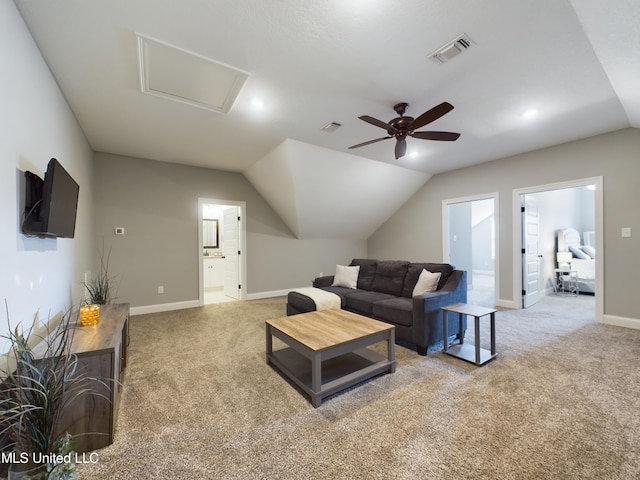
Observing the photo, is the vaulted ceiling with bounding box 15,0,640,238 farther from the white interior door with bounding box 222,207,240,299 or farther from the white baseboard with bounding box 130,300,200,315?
the white baseboard with bounding box 130,300,200,315

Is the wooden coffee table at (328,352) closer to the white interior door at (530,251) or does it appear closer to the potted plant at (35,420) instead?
the potted plant at (35,420)

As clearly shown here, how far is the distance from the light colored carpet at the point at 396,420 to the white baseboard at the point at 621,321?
855mm

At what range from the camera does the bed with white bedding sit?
5.57 m

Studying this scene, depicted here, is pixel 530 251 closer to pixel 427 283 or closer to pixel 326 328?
pixel 427 283

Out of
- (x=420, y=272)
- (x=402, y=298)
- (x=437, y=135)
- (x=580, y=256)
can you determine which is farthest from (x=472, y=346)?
(x=580, y=256)

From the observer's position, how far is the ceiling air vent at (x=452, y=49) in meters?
1.97

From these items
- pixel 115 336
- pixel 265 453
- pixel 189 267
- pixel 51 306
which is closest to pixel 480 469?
pixel 265 453

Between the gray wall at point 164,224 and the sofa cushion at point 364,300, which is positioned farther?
the gray wall at point 164,224

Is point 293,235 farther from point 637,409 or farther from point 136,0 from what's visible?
point 637,409

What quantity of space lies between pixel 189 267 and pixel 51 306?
2.73 metres

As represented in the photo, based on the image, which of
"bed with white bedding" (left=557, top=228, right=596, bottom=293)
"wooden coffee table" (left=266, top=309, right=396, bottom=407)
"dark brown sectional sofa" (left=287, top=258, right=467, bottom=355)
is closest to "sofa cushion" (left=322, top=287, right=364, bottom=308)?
"dark brown sectional sofa" (left=287, top=258, right=467, bottom=355)

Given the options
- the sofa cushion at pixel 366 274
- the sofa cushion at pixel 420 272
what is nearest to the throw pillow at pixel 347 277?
the sofa cushion at pixel 366 274

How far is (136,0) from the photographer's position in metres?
1.65

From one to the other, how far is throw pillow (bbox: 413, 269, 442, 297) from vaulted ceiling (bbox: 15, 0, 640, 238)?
187 centimetres
